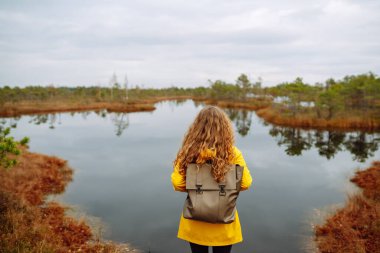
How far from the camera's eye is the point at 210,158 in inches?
98.9

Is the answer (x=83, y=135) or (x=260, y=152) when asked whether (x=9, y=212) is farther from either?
(x=83, y=135)

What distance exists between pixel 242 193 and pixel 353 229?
4.27m

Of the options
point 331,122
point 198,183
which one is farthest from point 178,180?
point 331,122

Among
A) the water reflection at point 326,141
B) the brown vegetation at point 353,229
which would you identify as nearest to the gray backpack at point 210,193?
the brown vegetation at point 353,229

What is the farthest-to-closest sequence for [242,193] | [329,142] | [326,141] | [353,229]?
[326,141] < [329,142] < [242,193] < [353,229]

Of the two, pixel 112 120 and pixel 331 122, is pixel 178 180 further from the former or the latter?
pixel 112 120

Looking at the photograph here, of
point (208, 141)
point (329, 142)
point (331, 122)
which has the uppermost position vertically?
point (208, 141)

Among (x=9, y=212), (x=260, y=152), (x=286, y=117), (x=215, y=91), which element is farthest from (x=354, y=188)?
(x=215, y=91)

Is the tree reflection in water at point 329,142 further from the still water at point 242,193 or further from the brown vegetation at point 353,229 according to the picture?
the brown vegetation at point 353,229

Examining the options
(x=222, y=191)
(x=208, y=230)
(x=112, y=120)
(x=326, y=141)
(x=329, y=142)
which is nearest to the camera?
(x=222, y=191)

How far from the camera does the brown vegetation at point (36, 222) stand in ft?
15.3

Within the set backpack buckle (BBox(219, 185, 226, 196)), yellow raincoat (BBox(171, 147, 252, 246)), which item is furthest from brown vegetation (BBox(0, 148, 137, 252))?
backpack buckle (BBox(219, 185, 226, 196))

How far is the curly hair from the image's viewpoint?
2.51 meters

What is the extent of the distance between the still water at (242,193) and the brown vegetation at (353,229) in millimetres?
458
